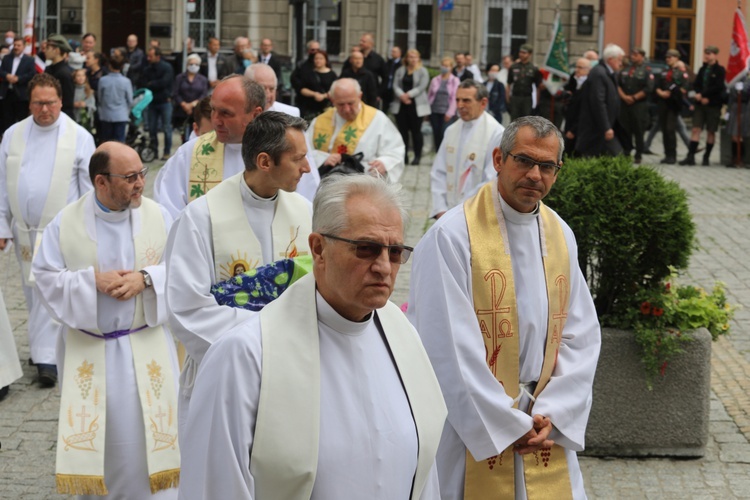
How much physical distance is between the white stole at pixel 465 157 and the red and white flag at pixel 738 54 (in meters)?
13.0

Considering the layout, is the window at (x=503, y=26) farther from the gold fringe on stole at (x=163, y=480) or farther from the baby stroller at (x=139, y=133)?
the gold fringe on stole at (x=163, y=480)

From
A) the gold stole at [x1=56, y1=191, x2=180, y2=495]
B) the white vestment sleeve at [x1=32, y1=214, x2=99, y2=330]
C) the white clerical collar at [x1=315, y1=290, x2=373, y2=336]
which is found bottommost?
the gold stole at [x1=56, y1=191, x2=180, y2=495]

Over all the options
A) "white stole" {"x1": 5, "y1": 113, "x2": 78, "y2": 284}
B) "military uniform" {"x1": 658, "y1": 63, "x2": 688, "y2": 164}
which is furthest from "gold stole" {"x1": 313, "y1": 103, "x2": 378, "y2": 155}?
"military uniform" {"x1": 658, "y1": 63, "x2": 688, "y2": 164}

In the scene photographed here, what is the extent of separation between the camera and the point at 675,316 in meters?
6.95

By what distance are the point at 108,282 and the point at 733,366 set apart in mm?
4786

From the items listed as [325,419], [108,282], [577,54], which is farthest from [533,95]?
[325,419]

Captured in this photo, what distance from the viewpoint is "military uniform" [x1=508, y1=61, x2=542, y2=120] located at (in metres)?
22.1

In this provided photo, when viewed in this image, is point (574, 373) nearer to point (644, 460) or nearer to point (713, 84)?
point (644, 460)

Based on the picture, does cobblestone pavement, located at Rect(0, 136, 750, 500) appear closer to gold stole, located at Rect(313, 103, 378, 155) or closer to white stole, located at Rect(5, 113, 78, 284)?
white stole, located at Rect(5, 113, 78, 284)

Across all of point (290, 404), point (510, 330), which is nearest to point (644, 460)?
point (510, 330)

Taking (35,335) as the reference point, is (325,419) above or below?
above

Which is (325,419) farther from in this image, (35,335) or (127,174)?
(35,335)

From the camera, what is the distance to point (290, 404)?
319 cm

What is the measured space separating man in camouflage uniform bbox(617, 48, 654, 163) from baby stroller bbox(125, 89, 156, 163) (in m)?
7.67
